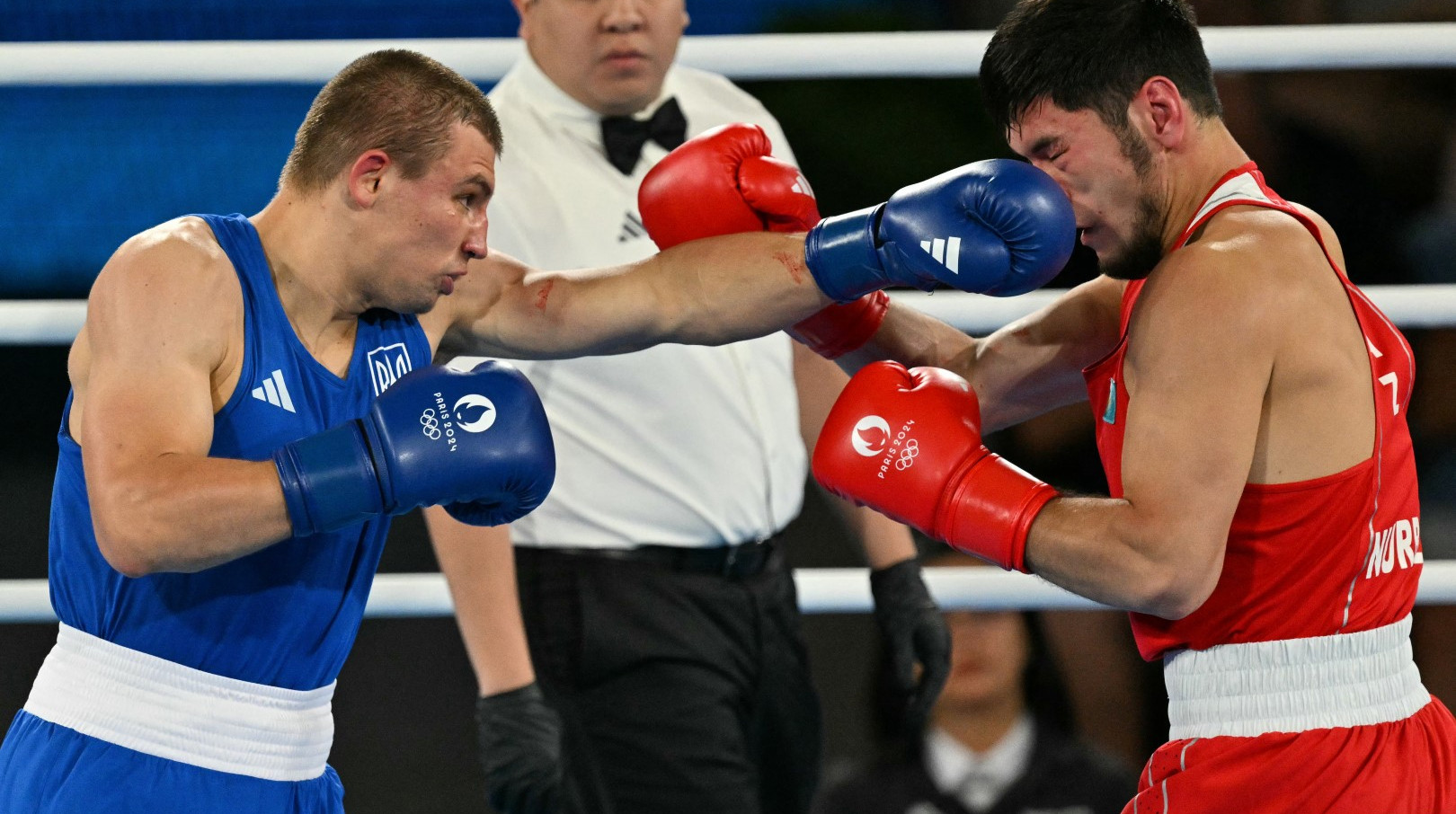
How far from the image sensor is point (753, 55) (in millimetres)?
2697

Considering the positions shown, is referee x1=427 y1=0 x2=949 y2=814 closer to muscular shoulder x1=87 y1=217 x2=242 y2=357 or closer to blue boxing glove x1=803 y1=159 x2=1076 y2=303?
blue boxing glove x1=803 y1=159 x2=1076 y2=303

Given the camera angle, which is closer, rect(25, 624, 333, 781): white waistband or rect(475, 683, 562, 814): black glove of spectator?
rect(25, 624, 333, 781): white waistband

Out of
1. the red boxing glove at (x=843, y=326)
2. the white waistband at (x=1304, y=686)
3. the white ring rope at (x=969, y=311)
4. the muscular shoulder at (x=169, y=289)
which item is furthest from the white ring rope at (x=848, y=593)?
the muscular shoulder at (x=169, y=289)

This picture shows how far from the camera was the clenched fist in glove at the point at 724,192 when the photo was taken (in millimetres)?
2035

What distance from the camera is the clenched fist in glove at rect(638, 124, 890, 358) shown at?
2035 millimetres

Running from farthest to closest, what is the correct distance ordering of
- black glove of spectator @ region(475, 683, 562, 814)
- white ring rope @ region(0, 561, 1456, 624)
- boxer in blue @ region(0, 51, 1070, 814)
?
white ring rope @ region(0, 561, 1456, 624) → black glove of spectator @ region(475, 683, 562, 814) → boxer in blue @ region(0, 51, 1070, 814)

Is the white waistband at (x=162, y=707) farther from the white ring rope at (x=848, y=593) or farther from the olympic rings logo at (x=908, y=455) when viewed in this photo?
the white ring rope at (x=848, y=593)

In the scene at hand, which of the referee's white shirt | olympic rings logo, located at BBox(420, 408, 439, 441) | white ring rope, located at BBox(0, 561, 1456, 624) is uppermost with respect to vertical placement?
olympic rings logo, located at BBox(420, 408, 439, 441)

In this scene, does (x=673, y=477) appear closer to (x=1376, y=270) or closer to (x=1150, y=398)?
(x=1150, y=398)

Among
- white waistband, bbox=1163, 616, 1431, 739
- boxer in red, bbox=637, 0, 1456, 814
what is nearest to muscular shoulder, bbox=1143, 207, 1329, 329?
boxer in red, bbox=637, 0, 1456, 814

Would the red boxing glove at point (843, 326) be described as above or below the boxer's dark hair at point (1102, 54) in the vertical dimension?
below

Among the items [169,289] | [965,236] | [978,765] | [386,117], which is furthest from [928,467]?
[978,765]

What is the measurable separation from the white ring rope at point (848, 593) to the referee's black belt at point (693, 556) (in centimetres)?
22

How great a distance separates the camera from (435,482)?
1.64m
